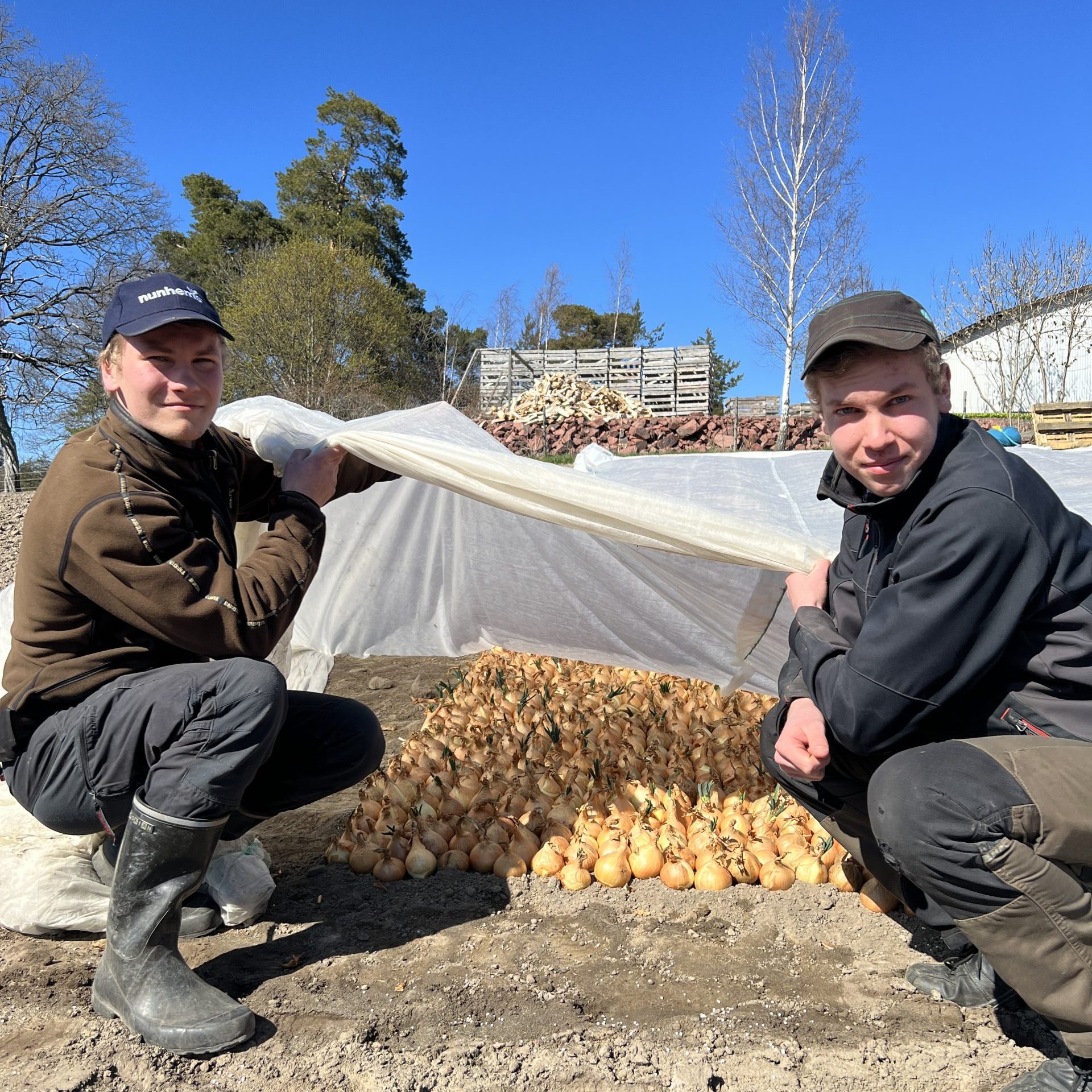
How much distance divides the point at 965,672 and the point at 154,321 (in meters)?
1.69

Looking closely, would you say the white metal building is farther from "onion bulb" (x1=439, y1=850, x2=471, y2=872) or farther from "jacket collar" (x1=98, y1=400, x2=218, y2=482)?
"jacket collar" (x1=98, y1=400, x2=218, y2=482)

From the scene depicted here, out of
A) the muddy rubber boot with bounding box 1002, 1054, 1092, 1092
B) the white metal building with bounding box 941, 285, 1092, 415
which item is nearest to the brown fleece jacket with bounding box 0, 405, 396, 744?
the muddy rubber boot with bounding box 1002, 1054, 1092, 1092

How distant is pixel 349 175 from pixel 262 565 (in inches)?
1333

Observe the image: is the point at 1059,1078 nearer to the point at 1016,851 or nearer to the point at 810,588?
the point at 1016,851

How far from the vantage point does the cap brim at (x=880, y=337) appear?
4.99 feet

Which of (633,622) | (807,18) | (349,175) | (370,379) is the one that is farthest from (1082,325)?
(349,175)

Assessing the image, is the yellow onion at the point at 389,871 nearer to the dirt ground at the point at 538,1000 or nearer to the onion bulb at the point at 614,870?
the dirt ground at the point at 538,1000

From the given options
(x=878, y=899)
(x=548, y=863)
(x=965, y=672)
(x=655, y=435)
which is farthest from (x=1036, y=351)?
(x=965, y=672)

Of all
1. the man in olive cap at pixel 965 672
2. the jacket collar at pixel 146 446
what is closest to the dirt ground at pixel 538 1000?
the man in olive cap at pixel 965 672

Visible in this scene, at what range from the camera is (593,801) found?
2752 mm

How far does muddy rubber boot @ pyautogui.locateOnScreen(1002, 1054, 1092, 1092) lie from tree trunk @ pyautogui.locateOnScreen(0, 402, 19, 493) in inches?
745

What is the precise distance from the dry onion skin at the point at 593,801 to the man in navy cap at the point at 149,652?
32.2 inches

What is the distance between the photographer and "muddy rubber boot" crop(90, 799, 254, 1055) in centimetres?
172

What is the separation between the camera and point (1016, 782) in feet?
4.69
